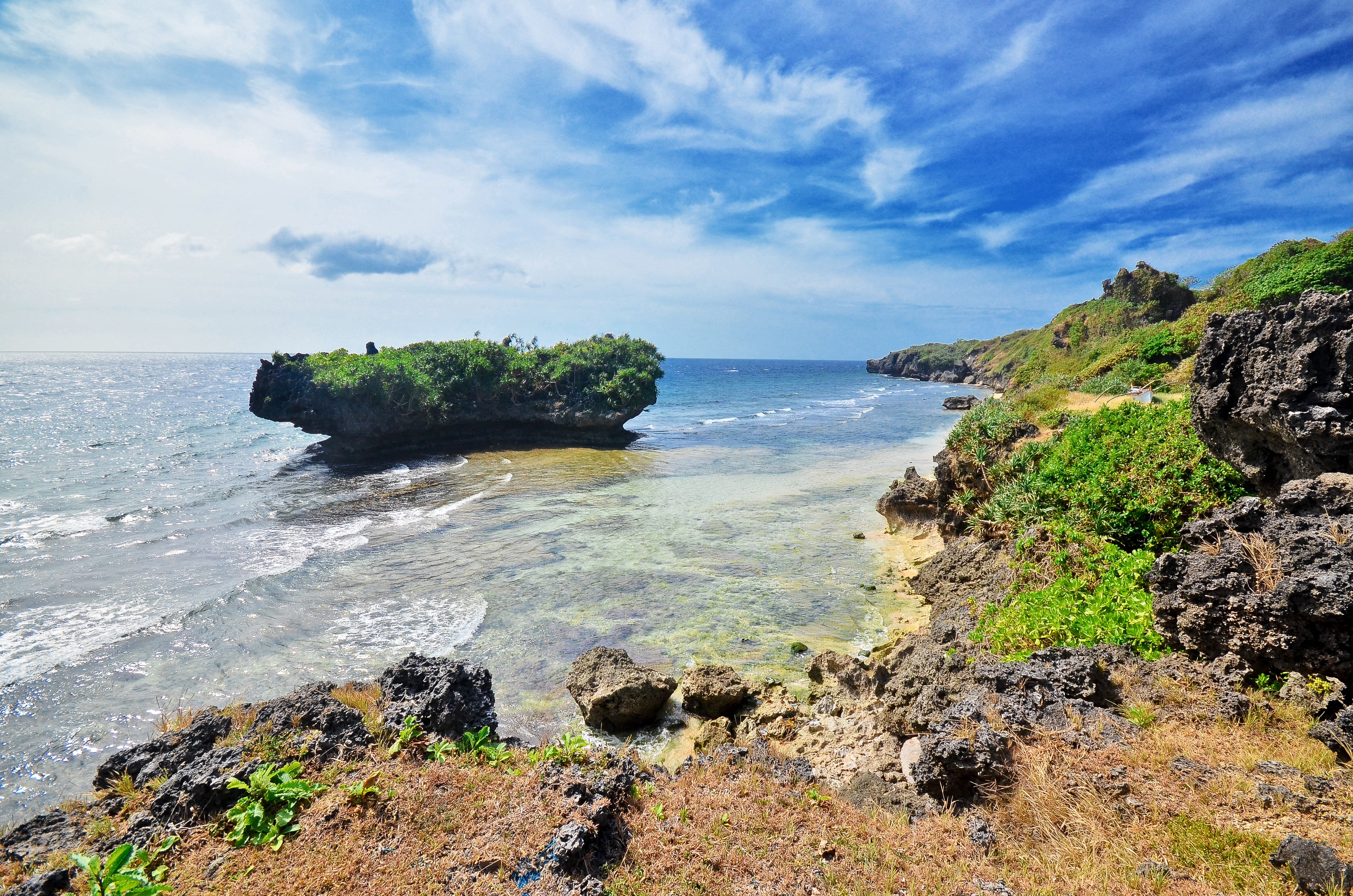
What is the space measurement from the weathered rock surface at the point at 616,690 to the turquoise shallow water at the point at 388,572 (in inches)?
21.9

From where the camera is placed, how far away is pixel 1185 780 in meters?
4.90

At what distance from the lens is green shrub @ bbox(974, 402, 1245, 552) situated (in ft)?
31.3

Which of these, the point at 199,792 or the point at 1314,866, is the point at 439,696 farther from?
the point at 1314,866

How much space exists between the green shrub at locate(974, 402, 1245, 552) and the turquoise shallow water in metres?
4.17

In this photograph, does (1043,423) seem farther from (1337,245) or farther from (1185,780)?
(1337,245)

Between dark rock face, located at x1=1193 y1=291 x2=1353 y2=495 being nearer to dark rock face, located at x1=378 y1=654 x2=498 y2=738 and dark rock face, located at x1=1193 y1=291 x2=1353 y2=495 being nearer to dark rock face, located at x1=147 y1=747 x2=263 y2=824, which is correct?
dark rock face, located at x1=378 y1=654 x2=498 y2=738

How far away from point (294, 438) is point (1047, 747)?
5071 cm

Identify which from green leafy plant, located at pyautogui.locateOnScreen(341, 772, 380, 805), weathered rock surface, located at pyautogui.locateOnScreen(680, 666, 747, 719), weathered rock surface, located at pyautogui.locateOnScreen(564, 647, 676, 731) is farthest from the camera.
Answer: weathered rock surface, located at pyautogui.locateOnScreen(680, 666, 747, 719)

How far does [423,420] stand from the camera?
37438 millimetres

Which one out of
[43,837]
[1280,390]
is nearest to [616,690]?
[43,837]

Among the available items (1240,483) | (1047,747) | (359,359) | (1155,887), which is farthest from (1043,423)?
(359,359)

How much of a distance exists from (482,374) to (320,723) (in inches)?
1413

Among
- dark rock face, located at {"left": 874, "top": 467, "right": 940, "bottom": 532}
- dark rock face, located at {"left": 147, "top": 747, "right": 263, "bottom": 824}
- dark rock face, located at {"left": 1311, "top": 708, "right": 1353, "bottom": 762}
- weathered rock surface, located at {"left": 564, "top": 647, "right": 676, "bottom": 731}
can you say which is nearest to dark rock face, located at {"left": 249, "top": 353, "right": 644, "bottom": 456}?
dark rock face, located at {"left": 874, "top": 467, "right": 940, "bottom": 532}

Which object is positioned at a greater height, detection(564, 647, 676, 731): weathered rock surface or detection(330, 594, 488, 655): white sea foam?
detection(564, 647, 676, 731): weathered rock surface
